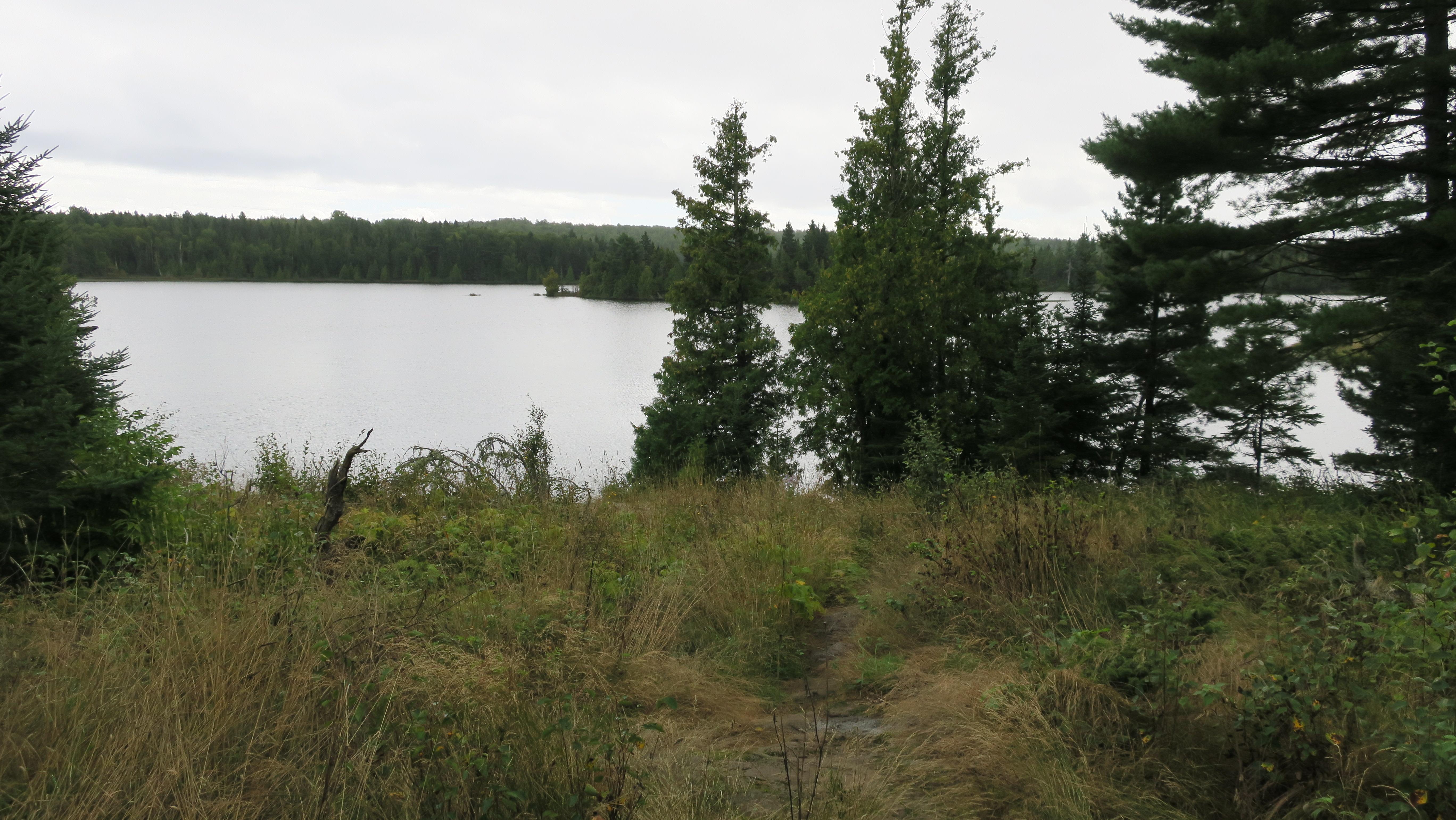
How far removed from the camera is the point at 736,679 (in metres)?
3.97

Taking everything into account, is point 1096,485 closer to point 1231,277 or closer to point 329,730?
point 1231,277

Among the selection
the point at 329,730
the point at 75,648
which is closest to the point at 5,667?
the point at 75,648

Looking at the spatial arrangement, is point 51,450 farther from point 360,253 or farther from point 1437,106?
point 360,253

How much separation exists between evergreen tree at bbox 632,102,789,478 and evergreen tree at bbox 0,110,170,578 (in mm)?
16873

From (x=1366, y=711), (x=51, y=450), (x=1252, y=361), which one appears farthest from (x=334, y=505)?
(x=1252, y=361)

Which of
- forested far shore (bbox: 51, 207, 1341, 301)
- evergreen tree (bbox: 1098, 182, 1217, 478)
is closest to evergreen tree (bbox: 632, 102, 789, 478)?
evergreen tree (bbox: 1098, 182, 1217, 478)

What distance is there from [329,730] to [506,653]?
85cm

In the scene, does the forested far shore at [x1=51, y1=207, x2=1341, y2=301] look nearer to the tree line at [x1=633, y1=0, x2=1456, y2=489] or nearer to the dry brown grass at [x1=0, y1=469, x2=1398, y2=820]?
the tree line at [x1=633, y1=0, x2=1456, y2=489]

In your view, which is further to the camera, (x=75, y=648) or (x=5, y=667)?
(x=75, y=648)

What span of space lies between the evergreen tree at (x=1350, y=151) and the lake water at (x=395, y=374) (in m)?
2.27

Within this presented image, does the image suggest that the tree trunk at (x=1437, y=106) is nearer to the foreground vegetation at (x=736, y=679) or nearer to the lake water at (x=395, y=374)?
the lake water at (x=395, y=374)

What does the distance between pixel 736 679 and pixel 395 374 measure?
1488 inches

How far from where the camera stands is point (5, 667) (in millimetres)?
2820

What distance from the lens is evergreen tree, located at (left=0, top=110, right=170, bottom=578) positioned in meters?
4.62
